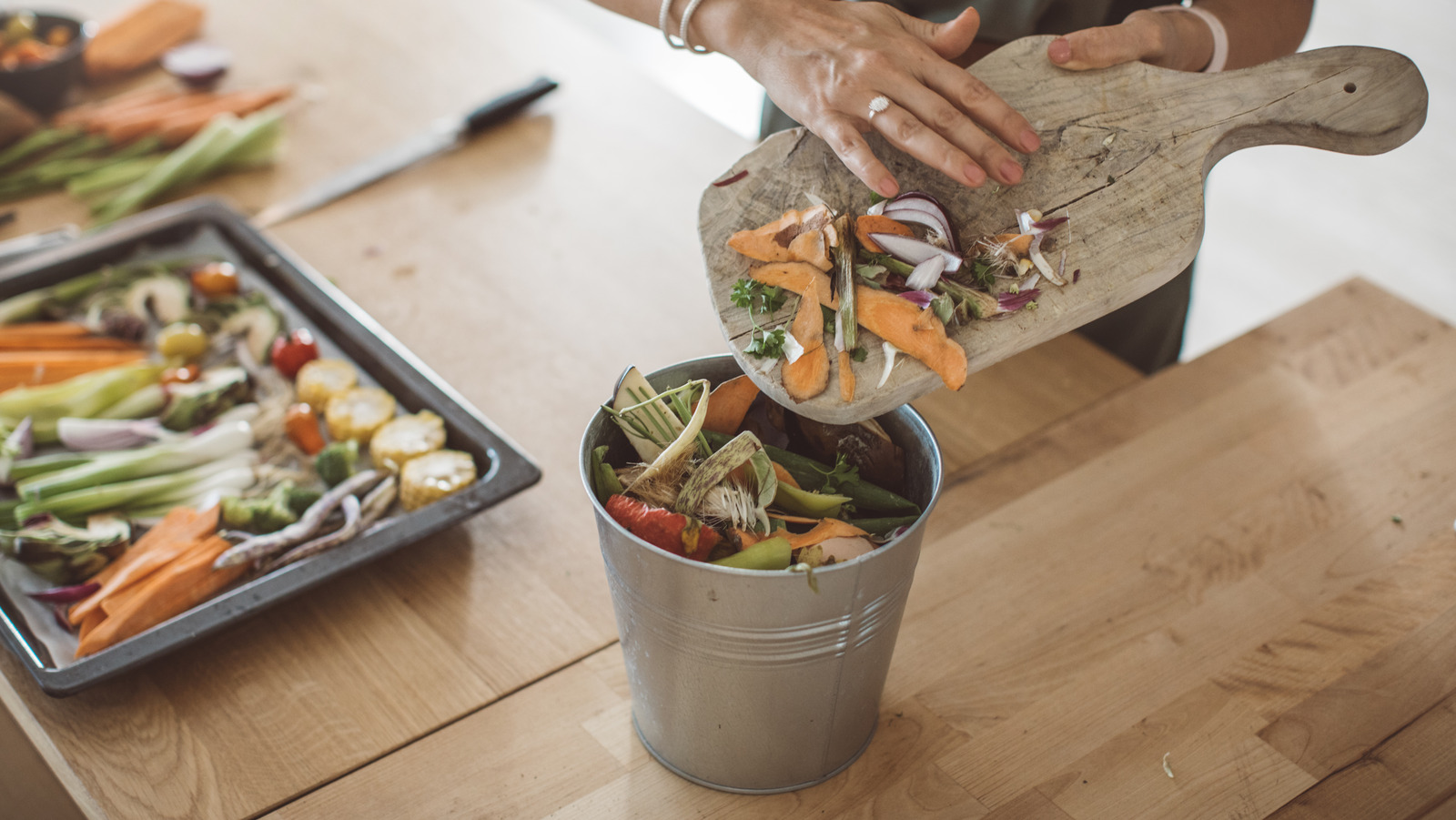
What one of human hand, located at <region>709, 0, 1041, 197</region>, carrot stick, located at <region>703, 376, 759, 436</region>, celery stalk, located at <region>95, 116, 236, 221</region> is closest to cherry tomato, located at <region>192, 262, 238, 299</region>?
celery stalk, located at <region>95, 116, 236, 221</region>

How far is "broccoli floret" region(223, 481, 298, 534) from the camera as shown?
1216mm

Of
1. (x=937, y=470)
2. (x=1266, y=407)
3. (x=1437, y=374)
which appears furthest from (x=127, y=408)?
(x=1437, y=374)

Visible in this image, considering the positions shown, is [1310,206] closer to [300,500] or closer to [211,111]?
[211,111]

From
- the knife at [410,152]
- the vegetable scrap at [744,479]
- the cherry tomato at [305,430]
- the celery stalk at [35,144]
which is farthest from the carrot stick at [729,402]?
the celery stalk at [35,144]

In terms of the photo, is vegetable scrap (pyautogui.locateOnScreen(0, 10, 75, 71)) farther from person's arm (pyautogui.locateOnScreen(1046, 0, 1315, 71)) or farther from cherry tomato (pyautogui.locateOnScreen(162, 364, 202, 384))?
person's arm (pyautogui.locateOnScreen(1046, 0, 1315, 71))

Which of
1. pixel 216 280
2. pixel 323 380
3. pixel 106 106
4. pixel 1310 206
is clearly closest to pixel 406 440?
pixel 323 380

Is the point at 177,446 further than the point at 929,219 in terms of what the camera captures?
Yes

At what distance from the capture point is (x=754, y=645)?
839 mm

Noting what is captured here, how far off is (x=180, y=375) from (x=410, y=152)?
2.09ft

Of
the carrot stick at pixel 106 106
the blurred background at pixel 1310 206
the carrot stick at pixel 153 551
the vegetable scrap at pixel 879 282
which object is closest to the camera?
the vegetable scrap at pixel 879 282

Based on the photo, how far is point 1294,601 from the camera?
115cm

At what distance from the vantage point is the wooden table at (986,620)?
3.22 ft

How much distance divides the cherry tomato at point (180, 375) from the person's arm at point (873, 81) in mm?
828

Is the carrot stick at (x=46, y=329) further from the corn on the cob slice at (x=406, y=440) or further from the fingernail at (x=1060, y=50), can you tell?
the fingernail at (x=1060, y=50)
